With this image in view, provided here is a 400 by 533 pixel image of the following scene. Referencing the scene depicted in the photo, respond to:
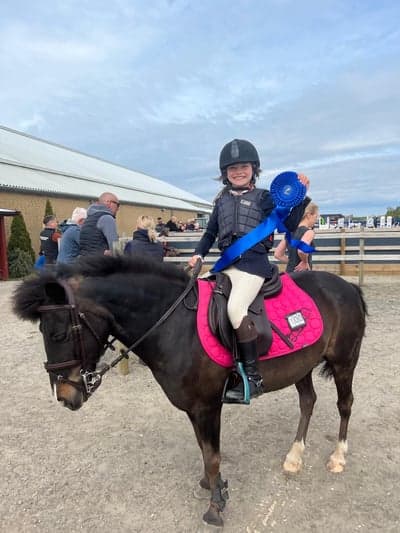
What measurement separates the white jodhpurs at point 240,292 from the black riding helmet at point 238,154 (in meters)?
0.79

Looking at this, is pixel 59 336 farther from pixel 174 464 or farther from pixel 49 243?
pixel 49 243

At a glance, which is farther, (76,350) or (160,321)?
(160,321)

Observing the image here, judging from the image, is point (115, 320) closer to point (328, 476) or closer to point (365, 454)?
point (328, 476)

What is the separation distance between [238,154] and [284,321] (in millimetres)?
1298

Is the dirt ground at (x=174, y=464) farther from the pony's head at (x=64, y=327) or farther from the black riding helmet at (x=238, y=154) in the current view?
the black riding helmet at (x=238, y=154)

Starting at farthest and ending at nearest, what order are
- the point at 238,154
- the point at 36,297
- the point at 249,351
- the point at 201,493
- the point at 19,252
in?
the point at 19,252 → the point at 201,493 → the point at 238,154 → the point at 249,351 → the point at 36,297

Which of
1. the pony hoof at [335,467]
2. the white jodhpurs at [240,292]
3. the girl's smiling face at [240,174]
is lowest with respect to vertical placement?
the pony hoof at [335,467]

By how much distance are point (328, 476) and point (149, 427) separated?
5.82 feet

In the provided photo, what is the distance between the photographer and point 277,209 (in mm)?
2715

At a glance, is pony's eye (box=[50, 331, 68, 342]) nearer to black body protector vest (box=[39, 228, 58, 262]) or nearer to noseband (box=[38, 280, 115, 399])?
noseband (box=[38, 280, 115, 399])

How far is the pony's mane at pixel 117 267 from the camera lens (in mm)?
2426

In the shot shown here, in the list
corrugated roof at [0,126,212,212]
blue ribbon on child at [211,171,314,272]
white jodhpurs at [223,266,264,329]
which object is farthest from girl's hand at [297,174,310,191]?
corrugated roof at [0,126,212,212]

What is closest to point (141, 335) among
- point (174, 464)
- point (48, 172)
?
point (174, 464)

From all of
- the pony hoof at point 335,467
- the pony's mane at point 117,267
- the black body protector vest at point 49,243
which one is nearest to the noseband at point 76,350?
the pony's mane at point 117,267
